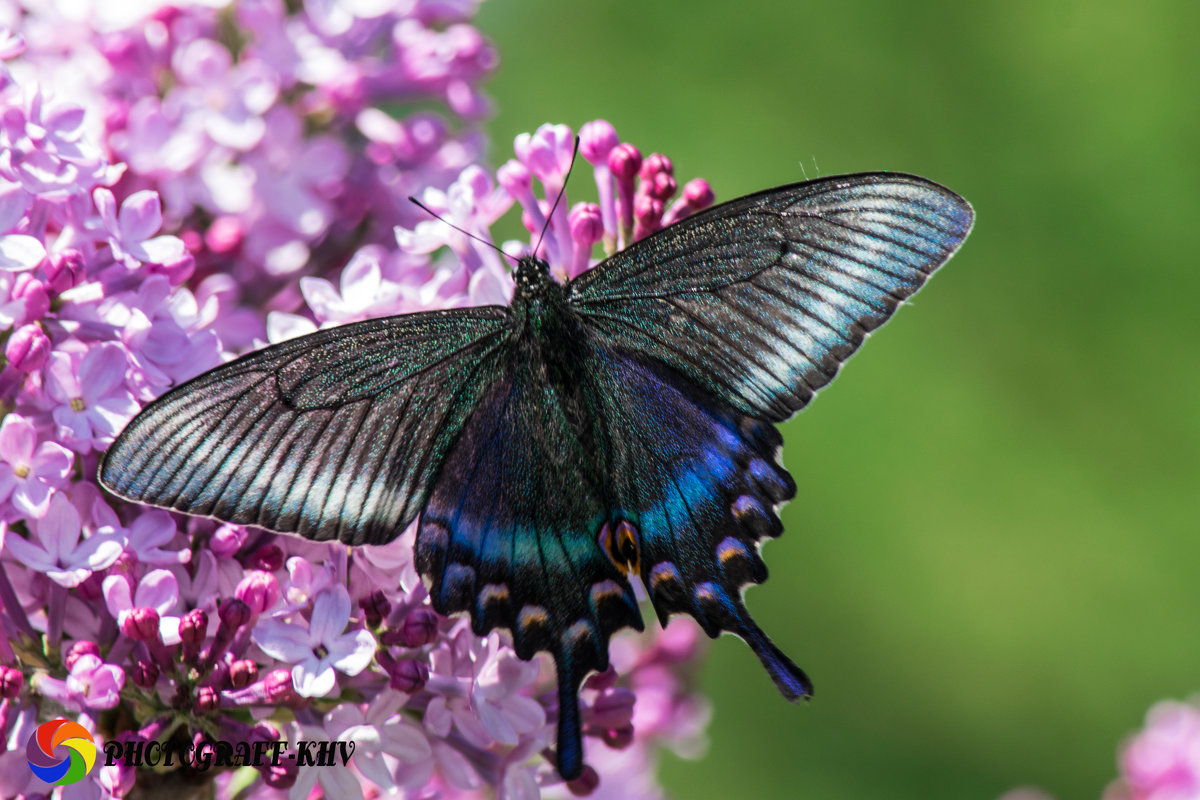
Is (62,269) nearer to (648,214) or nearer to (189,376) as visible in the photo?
(189,376)

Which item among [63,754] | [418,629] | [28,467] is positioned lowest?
[63,754]

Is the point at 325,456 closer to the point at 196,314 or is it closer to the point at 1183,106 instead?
the point at 196,314

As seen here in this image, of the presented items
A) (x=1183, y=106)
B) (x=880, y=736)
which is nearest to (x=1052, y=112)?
(x=1183, y=106)

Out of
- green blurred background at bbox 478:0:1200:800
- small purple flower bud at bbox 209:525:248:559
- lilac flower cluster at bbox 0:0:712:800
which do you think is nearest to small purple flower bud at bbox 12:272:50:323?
lilac flower cluster at bbox 0:0:712:800

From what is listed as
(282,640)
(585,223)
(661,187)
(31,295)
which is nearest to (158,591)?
(282,640)

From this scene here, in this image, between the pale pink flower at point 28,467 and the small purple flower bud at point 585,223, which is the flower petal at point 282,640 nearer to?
the pale pink flower at point 28,467
